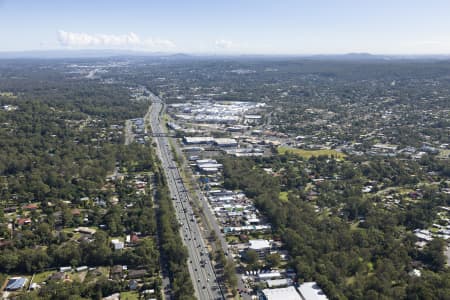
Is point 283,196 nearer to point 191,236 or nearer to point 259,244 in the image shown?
point 259,244

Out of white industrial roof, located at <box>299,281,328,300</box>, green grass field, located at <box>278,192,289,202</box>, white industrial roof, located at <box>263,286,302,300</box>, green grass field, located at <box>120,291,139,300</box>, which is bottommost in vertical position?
green grass field, located at <box>120,291,139,300</box>

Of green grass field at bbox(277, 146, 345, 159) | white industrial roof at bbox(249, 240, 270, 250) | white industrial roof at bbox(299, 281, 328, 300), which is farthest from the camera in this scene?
green grass field at bbox(277, 146, 345, 159)

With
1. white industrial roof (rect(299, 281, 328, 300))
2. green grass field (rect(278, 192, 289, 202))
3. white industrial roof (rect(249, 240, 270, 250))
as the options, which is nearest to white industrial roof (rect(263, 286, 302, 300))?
white industrial roof (rect(299, 281, 328, 300))

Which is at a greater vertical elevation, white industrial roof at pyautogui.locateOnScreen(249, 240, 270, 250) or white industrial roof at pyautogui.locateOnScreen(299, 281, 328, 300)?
white industrial roof at pyautogui.locateOnScreen(299, 281, 328, 300)

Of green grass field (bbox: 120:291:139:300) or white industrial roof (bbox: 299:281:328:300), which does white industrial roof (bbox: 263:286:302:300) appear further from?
green grass field (bbox: 120:291:139:300)

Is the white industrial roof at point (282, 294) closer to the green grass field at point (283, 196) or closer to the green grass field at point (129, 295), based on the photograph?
the green grass field at point (129, 295)

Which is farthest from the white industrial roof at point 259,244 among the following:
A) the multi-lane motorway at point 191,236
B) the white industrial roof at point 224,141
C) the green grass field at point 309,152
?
the white industrial roof at point 224,141

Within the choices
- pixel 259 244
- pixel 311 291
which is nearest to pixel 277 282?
pixel 311 291
